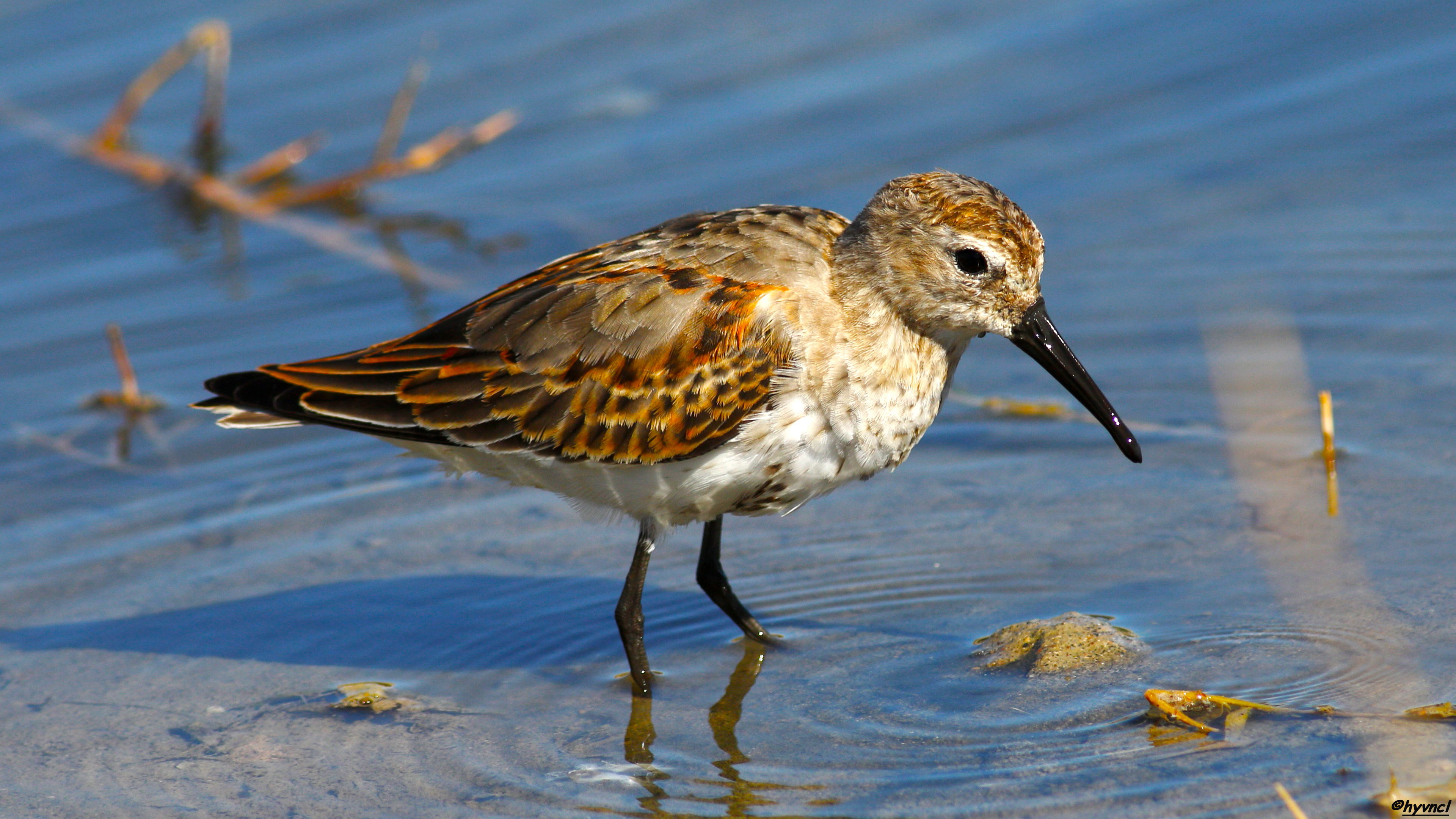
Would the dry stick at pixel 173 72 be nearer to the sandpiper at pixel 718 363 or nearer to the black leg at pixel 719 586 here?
the sandpiper at pixel 718 363

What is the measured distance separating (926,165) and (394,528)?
4484 millimetres

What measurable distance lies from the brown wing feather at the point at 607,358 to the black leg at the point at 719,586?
2.58ft

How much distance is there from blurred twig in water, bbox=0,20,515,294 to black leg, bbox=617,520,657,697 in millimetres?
4162

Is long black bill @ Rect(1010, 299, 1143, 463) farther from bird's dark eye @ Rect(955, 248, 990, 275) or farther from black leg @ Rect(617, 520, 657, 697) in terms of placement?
black leg @ Rect(617, 520, 657, 697)

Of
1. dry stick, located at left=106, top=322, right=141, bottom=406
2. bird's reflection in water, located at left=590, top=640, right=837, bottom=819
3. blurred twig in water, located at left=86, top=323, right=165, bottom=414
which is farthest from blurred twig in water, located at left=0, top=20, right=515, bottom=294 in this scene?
bird's reflection in water, located at left=590, top=640, right=837, bottom=819

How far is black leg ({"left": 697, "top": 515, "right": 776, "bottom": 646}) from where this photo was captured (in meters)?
7.32

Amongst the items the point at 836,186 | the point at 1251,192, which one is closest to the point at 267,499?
the point at 836,186

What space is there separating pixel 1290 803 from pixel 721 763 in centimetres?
212

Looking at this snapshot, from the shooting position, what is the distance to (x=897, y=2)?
1274 centimetres

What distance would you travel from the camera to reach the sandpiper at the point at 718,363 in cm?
659

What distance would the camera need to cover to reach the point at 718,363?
6621mm

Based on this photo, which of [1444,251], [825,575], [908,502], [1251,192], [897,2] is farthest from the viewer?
[897,2]

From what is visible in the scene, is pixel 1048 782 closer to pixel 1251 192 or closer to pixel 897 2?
pixel 1251 192

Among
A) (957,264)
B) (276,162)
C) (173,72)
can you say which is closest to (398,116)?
(276,162)
